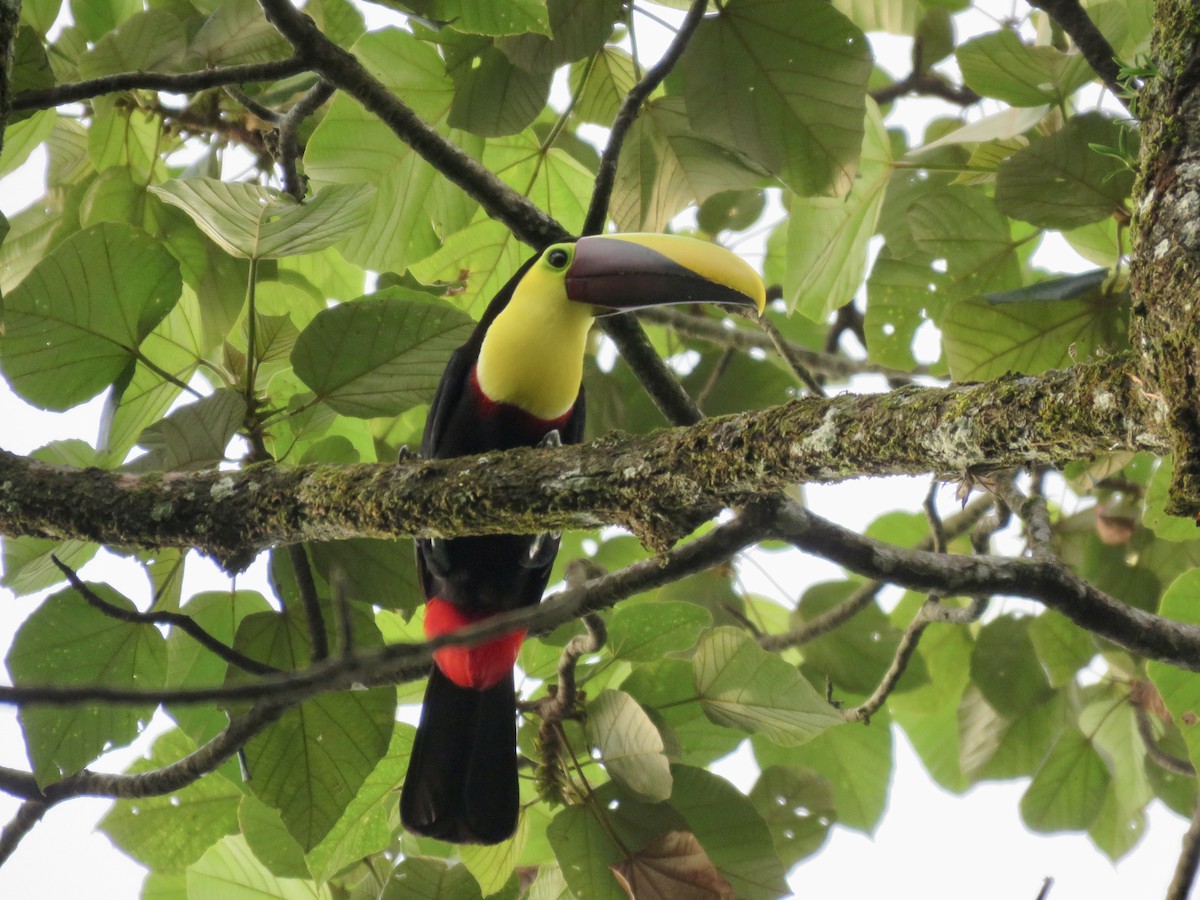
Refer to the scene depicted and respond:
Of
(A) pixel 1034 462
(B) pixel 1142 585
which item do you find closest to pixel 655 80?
(A) pixel 1034 462

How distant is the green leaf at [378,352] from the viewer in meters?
2.30

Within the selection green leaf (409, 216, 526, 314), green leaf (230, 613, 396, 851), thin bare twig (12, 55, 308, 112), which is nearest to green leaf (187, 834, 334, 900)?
green leaf (230, 613, 396, 851)

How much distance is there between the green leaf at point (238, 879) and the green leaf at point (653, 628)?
1.00m

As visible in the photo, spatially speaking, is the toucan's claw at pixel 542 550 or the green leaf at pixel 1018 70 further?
the toucan's claw at pixel 542 550

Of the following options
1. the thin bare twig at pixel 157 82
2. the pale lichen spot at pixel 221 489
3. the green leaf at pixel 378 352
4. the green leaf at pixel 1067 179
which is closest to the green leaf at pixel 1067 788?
the green leaf at pixel 1067 179

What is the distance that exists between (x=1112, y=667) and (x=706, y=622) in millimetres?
1592

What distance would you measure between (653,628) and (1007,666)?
4.43 ft

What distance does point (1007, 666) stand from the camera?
11.1ft

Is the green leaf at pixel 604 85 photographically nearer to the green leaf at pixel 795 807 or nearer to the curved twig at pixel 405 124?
the curved twig at pixel 405 124

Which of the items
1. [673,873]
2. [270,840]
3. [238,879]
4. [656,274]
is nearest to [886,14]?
[656,274]

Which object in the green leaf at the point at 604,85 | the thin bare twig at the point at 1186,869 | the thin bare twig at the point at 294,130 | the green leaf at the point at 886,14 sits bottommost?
the thin bare twig at the point at 1186,869

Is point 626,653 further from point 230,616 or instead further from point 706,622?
point 230,616

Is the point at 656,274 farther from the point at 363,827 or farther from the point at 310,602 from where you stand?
the point at 363,827

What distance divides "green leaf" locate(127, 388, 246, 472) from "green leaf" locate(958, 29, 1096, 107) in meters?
1.79
